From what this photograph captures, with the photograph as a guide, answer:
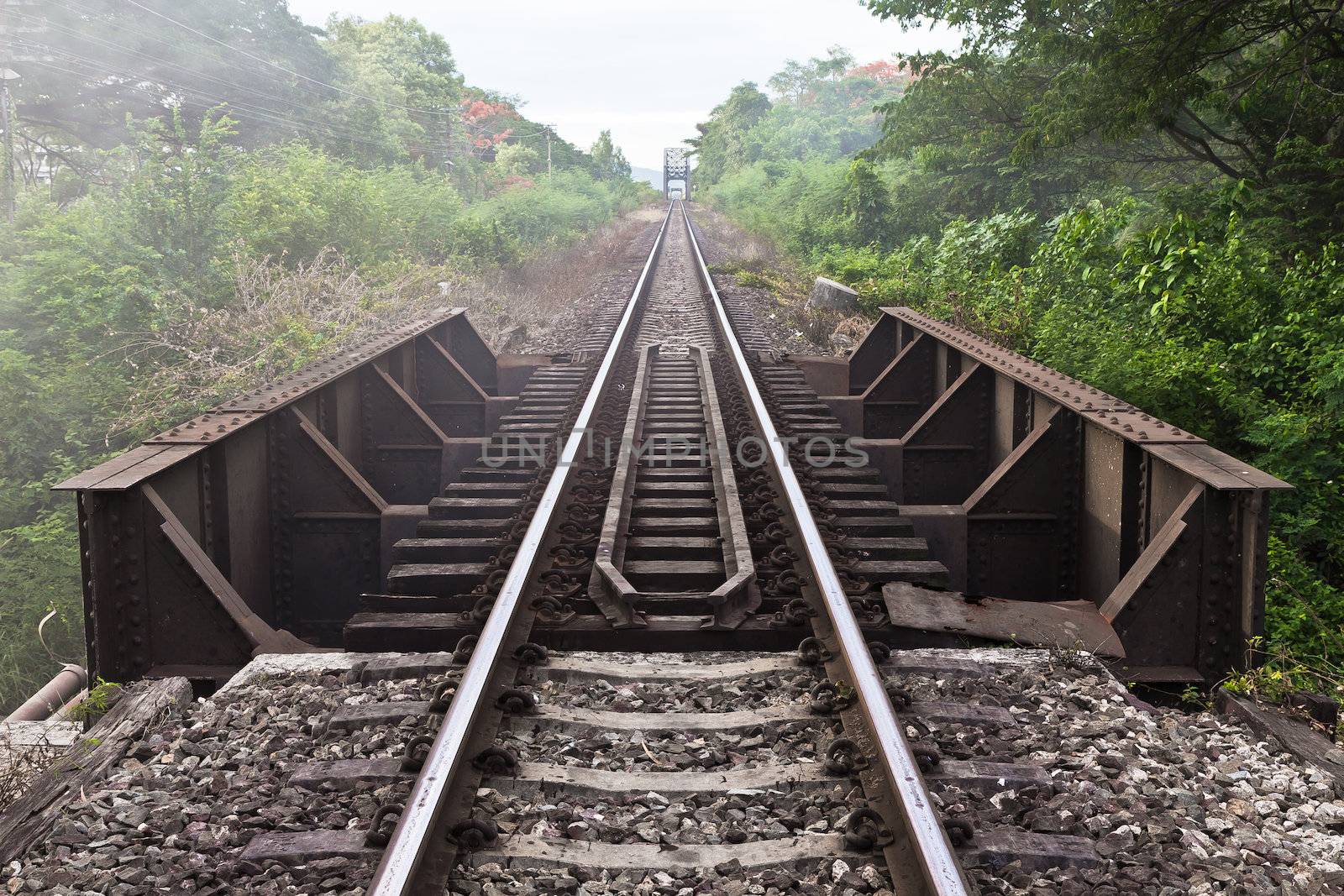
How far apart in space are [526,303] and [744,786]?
14128 millimetres

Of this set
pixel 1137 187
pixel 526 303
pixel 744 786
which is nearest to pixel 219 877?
pixel 744 786

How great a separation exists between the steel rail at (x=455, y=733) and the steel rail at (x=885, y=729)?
122cm

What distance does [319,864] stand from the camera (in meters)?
2.58

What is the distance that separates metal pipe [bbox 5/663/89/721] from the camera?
14.6ft

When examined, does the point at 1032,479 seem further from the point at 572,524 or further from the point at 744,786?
the point at 744,786

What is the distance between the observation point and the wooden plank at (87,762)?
2.74 m

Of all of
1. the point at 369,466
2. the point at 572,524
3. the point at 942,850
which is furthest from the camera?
the point at 369,466

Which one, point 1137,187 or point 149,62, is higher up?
point 149,62

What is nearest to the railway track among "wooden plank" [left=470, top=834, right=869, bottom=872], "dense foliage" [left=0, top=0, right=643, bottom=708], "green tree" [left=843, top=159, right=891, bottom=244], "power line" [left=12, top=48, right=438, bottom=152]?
"wooden plank" [left=470, top=834, right=869, bottom=872]

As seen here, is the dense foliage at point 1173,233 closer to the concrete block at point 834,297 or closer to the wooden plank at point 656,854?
the concrete block at point 834,297

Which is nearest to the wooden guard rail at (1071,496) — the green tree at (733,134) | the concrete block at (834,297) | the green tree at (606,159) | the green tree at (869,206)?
the concrete block at (834,297)

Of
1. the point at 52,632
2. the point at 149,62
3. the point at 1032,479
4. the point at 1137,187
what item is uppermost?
the point at 149,62

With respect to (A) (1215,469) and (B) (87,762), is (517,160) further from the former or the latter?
(B) (87,762)

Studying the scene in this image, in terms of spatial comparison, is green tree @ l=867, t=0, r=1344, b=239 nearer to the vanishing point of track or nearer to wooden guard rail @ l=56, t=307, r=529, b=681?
the vanishing point of track
